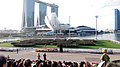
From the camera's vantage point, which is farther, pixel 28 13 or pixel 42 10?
pixel 42 10

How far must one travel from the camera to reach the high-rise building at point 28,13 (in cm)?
18288

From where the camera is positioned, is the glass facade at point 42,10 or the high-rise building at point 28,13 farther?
the glass facade at point 42,10

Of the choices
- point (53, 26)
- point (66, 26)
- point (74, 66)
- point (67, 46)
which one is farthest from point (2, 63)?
point (66, 26)

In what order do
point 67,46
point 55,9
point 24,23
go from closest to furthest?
point 67,46 → point 24,23 → point 55,9

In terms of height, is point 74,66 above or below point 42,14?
below

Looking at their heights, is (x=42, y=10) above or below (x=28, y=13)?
above

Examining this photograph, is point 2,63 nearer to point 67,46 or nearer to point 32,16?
point 67,46

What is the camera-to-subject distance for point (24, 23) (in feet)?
614

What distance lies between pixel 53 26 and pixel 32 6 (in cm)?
5382

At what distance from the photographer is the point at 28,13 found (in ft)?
609

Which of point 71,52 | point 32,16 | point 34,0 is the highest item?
point 34,0

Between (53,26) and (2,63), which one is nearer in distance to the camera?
(2,63)

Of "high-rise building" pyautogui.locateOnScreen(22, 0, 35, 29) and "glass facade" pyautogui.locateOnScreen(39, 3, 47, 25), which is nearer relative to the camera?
"high-rise building" pyautogui.locateOnScreen(22, 0, 35, 29)

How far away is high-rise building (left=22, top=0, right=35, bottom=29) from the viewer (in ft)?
600
